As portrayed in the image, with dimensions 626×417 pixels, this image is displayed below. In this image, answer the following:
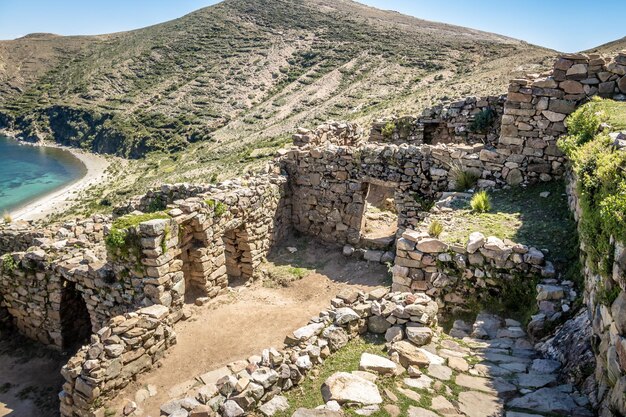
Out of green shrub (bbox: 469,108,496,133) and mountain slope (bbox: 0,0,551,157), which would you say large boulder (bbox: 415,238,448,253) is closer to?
green shrub (bbox: 469,108,496,133)

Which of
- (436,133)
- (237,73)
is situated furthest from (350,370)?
(237,73)

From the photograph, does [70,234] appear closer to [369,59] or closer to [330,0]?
[369,59]

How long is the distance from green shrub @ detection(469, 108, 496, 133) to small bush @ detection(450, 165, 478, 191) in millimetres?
3706

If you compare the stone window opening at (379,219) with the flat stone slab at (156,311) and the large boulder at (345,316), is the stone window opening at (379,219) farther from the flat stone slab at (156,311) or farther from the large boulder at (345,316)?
the large boulder at (345,316)

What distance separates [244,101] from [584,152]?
5311 cm

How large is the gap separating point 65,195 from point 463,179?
3891 centimetres

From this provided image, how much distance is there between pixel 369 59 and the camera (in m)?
56.1

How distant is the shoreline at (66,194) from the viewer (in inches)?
1399

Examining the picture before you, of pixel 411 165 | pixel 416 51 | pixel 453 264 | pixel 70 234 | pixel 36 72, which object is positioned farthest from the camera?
pixel 36 72

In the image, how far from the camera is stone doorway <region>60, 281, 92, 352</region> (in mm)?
10875

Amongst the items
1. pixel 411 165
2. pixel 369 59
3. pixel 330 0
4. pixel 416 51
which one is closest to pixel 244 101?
pixel 369 59

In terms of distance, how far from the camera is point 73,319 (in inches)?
441

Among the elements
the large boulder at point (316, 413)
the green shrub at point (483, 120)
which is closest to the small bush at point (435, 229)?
the large boulder at point (316, 413)

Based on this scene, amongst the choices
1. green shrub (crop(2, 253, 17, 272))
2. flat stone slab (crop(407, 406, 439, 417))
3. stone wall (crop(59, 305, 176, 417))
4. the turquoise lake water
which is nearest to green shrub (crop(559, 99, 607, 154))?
flat stone slab (crop(407, 406, 439, 417))
